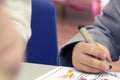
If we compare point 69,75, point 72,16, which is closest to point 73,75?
point 69,75

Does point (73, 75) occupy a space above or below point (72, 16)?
below

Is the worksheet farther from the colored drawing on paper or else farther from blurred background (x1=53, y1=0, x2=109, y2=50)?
blurred background (x1=53, y1=0, x2=109, y2=50)

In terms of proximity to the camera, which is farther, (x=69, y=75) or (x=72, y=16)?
(x=72, y=16)

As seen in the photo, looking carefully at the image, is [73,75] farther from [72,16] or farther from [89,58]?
[72,16]

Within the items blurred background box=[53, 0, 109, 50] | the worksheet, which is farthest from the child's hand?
blurred background box=[53, 0, 109, 50]

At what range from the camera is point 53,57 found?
0.98 m

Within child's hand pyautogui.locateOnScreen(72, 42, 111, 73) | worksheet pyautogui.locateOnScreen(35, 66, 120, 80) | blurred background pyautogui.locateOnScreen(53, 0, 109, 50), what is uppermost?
blurred background pyautogui.locateOnScreen(53, 0, 109, 50)

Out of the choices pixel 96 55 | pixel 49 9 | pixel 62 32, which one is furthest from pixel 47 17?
pixel 62 32

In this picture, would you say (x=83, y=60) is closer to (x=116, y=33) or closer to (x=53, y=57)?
(x=116, y=33)

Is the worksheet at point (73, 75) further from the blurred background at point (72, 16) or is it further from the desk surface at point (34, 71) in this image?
the blurred background at point (72, 16)

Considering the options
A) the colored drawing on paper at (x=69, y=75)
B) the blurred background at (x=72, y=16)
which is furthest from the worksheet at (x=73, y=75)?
the blurred background at (x=72, y=16)

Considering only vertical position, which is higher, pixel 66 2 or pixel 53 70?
pixel 66 2

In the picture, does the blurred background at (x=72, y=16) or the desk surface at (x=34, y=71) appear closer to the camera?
the desk surface at (x=34, y=71)

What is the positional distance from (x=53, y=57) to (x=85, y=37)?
0.38 meters
